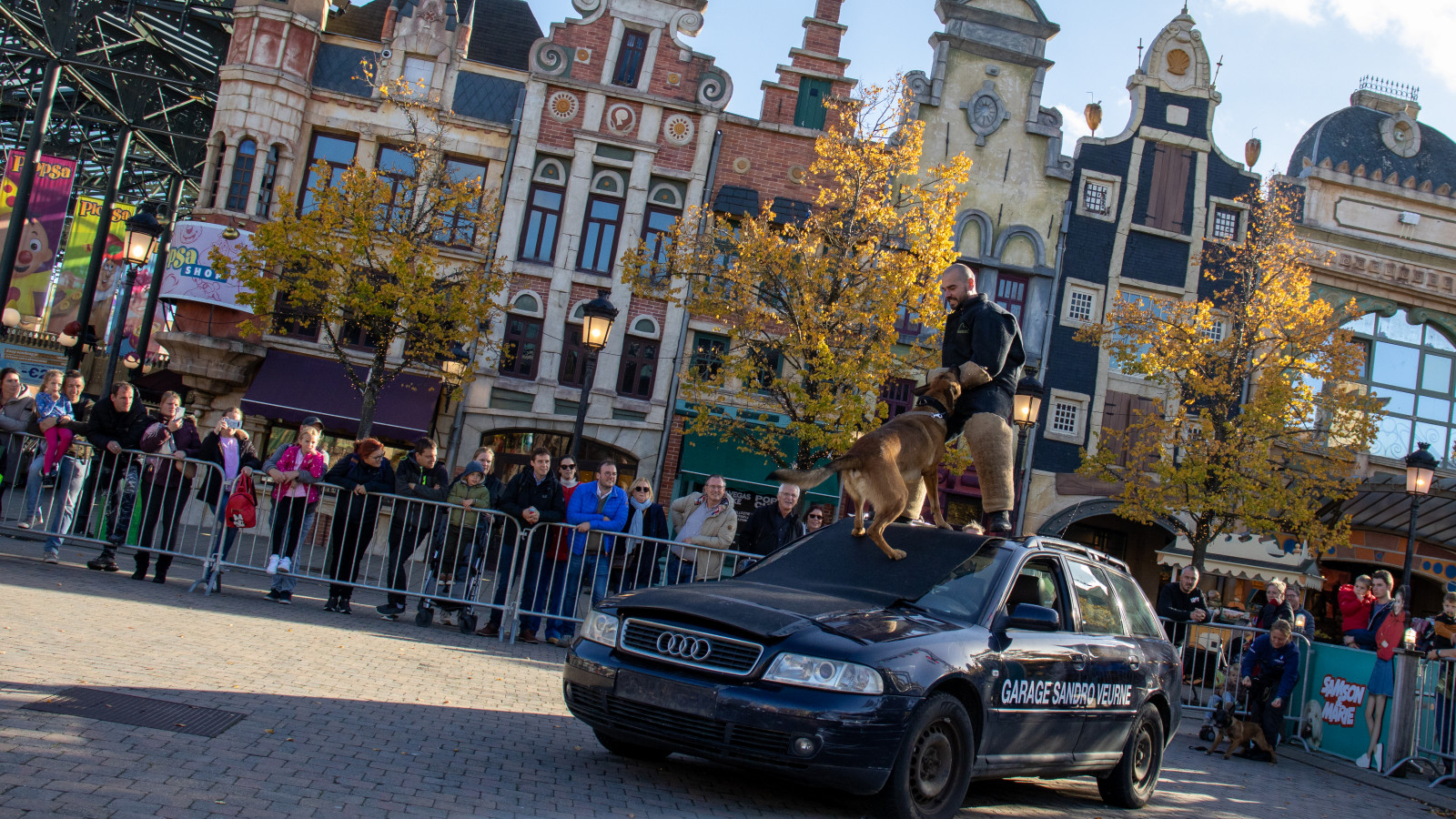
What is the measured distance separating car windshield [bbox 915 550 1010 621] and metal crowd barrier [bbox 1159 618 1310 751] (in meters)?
8.36

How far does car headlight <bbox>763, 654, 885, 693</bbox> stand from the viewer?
5.26 m

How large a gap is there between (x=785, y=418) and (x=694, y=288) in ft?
18.1

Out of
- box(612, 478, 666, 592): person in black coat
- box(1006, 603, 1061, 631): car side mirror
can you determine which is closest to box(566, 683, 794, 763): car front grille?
box(1006, 603, 1061, 631): car side mirror

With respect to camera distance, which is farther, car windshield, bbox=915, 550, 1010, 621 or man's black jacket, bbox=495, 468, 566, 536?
man's black jacket, bbox=495, 468, 566, 536

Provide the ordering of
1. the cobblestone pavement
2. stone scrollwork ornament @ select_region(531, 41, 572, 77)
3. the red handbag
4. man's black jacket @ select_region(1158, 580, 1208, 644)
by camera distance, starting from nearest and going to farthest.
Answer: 1. the cobblestone pavement
2. the red handbag
3. man's black jacket @ select_region(1158, 580, 1208, 644)
4. stone scrollwork ornament @ select_region(531, 41, 572, 77)

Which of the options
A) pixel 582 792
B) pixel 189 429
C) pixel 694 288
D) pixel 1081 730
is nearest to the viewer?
pixel 582 792

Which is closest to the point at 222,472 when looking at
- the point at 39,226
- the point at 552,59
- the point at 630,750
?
the point at 630,750

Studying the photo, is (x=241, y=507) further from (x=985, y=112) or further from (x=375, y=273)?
(x=985, y=112)

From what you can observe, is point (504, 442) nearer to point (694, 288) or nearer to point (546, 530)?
point (694, 288)

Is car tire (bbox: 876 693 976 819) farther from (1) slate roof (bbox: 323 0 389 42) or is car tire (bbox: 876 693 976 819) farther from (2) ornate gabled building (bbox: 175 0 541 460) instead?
(1) slate roof (bbox: 323 0 389 42)

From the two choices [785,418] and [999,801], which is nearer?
[999,801]

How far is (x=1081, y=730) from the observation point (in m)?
6.70

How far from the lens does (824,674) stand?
17.3 ft

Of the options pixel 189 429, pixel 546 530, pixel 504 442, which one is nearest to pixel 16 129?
pixel 504 442
